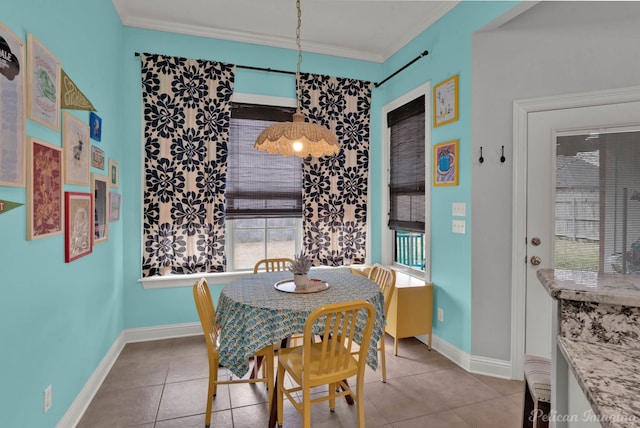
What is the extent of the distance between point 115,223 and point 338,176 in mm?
2314

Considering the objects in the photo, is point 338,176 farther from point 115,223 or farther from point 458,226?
point 115,223

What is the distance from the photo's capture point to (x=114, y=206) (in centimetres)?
303

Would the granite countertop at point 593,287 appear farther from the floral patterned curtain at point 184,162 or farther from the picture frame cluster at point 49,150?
the floral patterned curtain at point 184,162

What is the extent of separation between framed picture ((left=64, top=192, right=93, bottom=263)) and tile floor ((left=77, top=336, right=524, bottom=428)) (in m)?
1.06

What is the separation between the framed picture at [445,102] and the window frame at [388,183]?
0.13 meters

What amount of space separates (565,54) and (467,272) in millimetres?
1775

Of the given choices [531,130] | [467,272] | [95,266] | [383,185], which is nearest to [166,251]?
[95,266]

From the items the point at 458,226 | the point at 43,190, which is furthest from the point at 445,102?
the point at 43,190

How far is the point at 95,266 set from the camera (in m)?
2.55

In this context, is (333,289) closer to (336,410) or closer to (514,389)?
(336,410)

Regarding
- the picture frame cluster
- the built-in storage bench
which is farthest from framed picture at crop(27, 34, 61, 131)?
the built-in storage bench

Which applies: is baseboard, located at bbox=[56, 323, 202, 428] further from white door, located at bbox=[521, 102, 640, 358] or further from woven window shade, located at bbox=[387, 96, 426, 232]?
white door, located at bbox=[521, 102, 640, 358]

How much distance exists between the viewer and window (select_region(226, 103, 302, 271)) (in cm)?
372

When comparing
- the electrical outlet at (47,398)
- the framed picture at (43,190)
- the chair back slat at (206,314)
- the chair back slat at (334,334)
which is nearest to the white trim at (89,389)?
the electrical outlet at (47,398)
